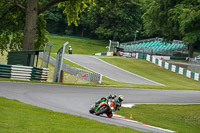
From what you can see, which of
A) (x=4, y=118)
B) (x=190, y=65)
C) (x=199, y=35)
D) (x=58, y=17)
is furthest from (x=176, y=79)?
(x=58, y=17)

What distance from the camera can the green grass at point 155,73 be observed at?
42.0 metres

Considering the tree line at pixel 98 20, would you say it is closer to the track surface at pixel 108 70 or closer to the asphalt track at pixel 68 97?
the track surface at pixel 108 70

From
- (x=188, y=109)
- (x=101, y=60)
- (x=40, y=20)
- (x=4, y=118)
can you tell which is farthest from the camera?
(x=101, y=60)

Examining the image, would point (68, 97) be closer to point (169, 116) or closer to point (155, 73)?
point (169, 116)

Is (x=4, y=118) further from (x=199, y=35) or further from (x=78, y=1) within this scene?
(x=199, y=35)

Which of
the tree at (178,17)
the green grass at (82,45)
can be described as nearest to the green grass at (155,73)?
the tree at (178,17)

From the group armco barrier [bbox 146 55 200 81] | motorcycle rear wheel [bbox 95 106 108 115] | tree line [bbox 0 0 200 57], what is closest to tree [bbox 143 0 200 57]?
tree line [bbox 0 0 200 57]

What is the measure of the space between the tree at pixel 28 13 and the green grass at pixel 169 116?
12.4m

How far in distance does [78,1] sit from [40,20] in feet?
16.9

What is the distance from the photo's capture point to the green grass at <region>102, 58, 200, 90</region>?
42031 millimetres

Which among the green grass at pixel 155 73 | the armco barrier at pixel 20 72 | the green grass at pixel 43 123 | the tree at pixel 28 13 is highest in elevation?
the tree at pixel 28 13

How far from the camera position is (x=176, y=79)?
44906 millimetres

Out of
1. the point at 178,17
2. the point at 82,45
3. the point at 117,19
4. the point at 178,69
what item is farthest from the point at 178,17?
the point at 117,19

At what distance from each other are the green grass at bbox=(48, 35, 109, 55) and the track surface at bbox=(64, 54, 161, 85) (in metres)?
25.8
